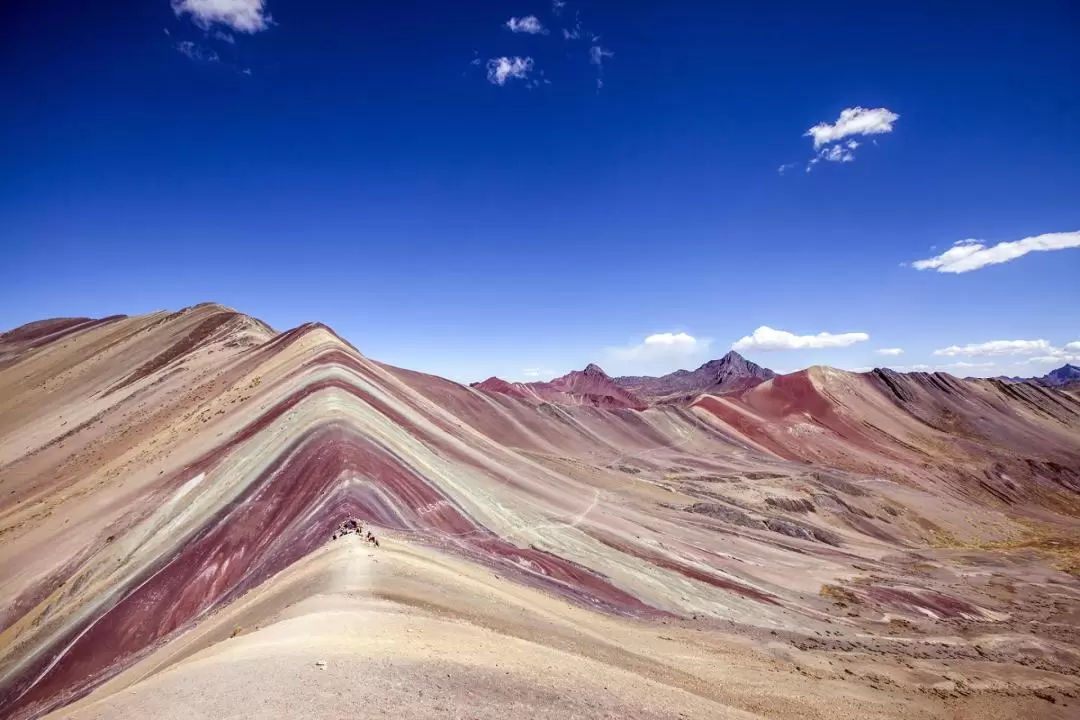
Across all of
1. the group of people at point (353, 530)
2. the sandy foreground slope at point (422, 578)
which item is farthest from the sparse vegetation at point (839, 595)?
the group of people at point (353, 530)

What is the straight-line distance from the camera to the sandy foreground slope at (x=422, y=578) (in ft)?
32.4

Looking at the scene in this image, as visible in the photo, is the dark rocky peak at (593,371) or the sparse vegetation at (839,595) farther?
the dark rocky peak at (593,371)

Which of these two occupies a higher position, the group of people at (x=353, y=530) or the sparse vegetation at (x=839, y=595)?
the group of people at (x=353, y=530)

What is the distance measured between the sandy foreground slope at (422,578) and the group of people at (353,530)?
43 centimetres

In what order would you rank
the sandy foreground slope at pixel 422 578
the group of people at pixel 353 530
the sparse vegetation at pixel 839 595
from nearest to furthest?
the sandy foreground slope at pixel 422 578
the group of people at pixel 353 530
the sparse vegetation at pixel 839 595

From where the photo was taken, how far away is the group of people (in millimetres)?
16484

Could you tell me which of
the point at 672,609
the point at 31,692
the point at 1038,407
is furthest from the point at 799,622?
the point at 1038,407

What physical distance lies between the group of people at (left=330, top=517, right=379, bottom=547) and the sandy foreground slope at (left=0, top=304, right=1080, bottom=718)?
1.40 ft

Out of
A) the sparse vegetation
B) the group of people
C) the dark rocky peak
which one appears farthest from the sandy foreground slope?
the dark rocky peak

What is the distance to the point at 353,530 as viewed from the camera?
17.1 meters

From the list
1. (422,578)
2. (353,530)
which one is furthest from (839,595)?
(353,530)

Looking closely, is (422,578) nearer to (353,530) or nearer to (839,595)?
(353,530)

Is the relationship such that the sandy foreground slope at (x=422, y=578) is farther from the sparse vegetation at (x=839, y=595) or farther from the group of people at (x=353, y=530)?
the group of people at (x=353, y=530)

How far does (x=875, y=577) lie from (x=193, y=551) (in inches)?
1485
